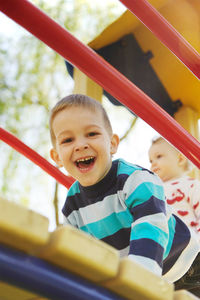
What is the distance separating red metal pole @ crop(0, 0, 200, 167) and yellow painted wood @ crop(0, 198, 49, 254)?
0.66m

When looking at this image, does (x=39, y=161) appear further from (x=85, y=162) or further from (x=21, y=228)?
(x=21, y=228)

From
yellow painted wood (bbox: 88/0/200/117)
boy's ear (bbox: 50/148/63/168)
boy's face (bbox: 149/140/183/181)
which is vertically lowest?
boy's ear (bbox: 50/148/63/168)

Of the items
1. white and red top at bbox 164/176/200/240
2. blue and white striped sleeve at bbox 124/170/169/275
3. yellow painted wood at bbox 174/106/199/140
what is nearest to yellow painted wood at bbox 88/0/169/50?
yellow painted wood at bbox 174/106/199/140

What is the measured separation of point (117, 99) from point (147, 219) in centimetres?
34

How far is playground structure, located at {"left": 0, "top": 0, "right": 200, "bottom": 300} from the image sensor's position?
0.36 meters

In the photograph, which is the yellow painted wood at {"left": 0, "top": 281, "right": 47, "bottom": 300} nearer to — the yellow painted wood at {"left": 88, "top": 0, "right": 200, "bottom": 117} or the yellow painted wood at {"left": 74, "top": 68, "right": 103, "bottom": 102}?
the yellow painted wood at {"left": 74, "top": 68, "right": 103, "bottom": 102}

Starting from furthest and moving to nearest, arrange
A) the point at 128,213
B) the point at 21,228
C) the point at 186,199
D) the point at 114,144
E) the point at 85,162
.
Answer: the point at 186,199 → the point at 114,144 → the point at 85,162 → the point at 128,213 → the point at 21,228

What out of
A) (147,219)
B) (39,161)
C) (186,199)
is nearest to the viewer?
(147,219)

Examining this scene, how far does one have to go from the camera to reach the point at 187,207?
1.75 m

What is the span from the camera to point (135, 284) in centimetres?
40

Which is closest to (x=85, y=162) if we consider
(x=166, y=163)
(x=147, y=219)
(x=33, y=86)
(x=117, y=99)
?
(x=117, y=99)

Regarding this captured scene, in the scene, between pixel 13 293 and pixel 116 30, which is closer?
pixel 13 293

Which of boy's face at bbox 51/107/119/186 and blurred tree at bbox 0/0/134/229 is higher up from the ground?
blurred tree at bbox 0/0/134/229

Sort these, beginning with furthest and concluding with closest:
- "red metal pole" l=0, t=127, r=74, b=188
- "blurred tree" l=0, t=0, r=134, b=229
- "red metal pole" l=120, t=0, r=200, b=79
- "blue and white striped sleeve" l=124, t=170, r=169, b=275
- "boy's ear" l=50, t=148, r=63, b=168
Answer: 1. "blurred tree" l=0, t=0, r=134, b=229
2. "red metal pole" l=0, t=127, r=74, b=188
3. "boy's ear" l=50, t=148, r=63, b=168
4. "red metal pole" l=120, t=0, r=200, b=79
5. "blue and white striped sleeve" l=124, t=170, r=169, b=275
